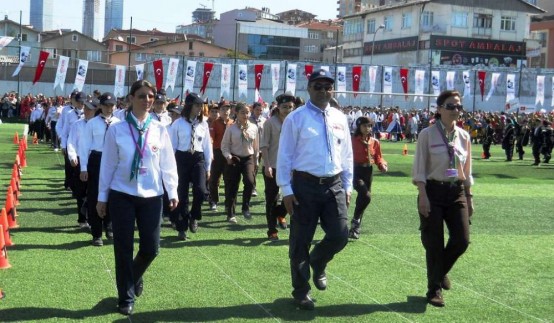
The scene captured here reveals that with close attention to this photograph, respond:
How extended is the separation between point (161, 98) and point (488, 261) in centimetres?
617

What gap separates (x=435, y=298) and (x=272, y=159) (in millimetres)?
4999

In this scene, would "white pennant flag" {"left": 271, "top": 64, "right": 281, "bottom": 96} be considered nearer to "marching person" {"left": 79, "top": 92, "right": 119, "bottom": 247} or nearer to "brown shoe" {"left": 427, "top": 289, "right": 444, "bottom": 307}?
"marching person" {"left": 79, "top": 92, "right": 119, "bottom": 247}

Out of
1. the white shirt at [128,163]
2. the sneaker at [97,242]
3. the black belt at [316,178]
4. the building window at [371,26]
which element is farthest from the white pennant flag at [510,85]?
the white shirt at [128,163]

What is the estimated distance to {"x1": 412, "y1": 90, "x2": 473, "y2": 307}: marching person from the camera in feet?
26.7

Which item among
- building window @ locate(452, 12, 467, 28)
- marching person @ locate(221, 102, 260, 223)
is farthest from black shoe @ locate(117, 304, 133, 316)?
building window @ locate(452, 12, 467, 28)

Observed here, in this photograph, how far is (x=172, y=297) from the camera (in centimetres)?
827

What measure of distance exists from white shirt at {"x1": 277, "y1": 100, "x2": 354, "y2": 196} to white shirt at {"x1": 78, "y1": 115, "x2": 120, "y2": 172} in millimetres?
4228

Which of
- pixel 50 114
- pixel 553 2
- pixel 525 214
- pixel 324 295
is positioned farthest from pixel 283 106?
pixel 553 2

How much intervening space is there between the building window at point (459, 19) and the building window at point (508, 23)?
560 cm

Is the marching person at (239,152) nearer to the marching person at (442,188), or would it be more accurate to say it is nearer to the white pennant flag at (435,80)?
the marching person at (442,188)

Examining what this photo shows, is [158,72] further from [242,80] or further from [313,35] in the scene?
[313,35]

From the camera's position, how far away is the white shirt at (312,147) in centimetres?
787

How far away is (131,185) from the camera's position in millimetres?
7527

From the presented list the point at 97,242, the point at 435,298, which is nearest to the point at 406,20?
the point at 97,242
